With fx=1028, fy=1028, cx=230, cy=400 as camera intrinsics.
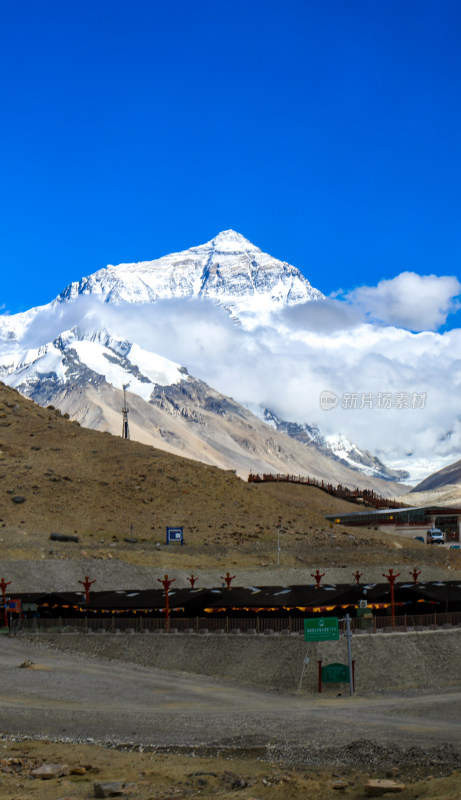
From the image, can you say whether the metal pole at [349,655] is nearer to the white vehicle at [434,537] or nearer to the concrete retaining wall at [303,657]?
the concrete retaining wall at [303,657]

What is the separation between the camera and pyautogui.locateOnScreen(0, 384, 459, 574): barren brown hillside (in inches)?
4190

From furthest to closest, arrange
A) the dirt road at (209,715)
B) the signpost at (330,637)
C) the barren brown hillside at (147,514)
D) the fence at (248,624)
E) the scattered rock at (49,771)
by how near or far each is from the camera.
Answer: the barren brown hillside at (147,514) → the fence at (248,624) → the signpost at (330,637) → the dirt road at (209,715) → the scattered rock at (49,771)

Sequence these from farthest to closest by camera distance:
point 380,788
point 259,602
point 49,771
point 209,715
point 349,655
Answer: point 259,602, point 349,655, point 209,715, point 49,771, point 380,788

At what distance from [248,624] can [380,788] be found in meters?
31.2

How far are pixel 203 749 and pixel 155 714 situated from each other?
8.14 m

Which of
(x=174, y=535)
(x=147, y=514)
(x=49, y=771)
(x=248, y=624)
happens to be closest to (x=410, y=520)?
(x=147, y=514)

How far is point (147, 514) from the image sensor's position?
12162 centimetres

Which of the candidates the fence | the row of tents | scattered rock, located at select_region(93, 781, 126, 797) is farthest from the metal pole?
scattered rock, located at select_region(93, 781, 126, 797)

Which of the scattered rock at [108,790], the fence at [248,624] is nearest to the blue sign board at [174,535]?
the fence at [248,624]

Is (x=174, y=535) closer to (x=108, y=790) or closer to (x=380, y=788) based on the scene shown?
(x=108, y=790)

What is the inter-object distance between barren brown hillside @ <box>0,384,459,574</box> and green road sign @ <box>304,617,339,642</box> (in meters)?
50.3

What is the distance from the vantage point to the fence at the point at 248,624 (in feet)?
181

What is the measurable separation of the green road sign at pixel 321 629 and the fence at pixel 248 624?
3.88 meters

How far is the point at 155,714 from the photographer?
140 ft
